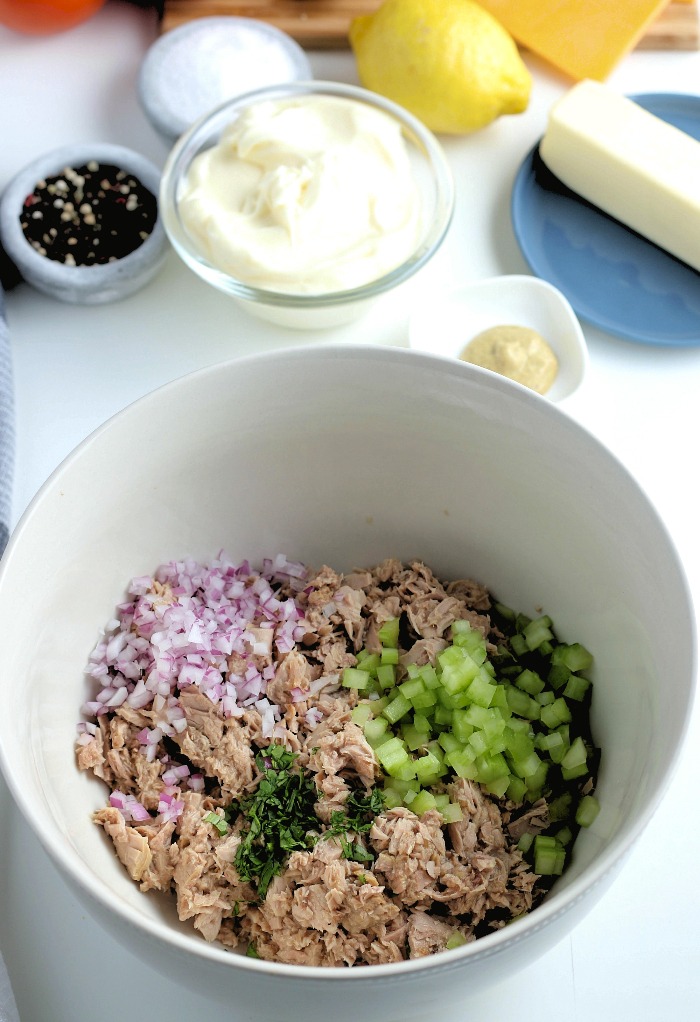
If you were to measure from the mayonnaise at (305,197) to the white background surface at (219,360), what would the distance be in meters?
0.14

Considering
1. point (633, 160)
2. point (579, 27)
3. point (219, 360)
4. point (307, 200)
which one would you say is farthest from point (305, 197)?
point (579, 27)

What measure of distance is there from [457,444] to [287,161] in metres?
0.59

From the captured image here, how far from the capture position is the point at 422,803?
3.15 ft

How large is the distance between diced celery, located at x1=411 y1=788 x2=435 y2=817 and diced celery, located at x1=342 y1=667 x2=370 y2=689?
Result: 5.6 inches

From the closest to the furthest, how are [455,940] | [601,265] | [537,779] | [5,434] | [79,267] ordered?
[455,940]
[537,779]
[5,434]
[79,267]
[601,265]

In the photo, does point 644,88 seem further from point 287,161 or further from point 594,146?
point 287,161

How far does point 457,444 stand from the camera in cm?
106

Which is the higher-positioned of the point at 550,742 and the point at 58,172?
the point at 58,172

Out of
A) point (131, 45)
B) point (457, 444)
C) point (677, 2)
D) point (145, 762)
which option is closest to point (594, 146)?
point (677, 2)

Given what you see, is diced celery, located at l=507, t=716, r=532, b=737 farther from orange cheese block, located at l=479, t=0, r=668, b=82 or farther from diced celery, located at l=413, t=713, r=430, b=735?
orange cheese block, located at l=479, t=0, r=668, b=82

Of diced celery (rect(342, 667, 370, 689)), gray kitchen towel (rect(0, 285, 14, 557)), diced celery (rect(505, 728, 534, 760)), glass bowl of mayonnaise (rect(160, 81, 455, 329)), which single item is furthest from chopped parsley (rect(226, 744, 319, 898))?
glass bowl of mayonnaise (rect(160, 81, 455, 329))

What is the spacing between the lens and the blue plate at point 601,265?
147 cm

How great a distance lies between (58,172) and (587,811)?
118 cm

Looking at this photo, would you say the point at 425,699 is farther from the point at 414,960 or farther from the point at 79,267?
the point at 79,267
